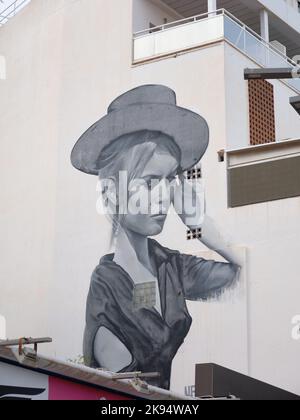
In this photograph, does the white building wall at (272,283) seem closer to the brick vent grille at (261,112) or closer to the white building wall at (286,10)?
the brick vent grille at (261,112)

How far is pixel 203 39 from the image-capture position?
70.4 ft

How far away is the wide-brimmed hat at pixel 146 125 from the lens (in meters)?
20.8

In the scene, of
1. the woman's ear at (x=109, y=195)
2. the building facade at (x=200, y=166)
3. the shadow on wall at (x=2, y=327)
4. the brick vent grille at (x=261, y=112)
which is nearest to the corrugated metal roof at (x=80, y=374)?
the building facade at (x=200, y=166)

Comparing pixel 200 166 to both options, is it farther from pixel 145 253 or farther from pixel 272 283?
pixel 272 283

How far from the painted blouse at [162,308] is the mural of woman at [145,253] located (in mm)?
23

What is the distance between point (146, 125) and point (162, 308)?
4.83 metres

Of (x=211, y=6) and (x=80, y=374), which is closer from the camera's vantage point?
(x=80, y=374)

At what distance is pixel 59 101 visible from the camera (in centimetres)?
2406

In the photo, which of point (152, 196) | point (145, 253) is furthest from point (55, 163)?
point (145, 253)

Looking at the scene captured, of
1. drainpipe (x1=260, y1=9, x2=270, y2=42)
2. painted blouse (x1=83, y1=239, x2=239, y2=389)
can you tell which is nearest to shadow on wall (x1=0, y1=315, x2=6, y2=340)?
painted blouse (x1=83, y1=239, x2=239, y2=389)

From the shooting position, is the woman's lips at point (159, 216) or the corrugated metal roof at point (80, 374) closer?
the corrugated metal roof at point (80, 374)

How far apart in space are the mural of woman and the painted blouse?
0.02 metres

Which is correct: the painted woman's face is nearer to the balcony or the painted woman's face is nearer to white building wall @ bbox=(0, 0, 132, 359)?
white building wall @ bbox=(0, 0, 132, 359)

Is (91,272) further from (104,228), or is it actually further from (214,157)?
(214,157)
